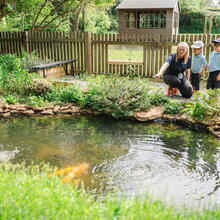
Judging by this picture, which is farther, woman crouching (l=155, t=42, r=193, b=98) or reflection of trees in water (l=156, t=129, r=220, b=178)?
woman crouching (l=155, t=42, r=193, b=98)

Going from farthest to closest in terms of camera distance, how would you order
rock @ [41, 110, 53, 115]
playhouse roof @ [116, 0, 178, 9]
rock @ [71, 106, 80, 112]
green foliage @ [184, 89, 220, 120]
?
playhouse roof @ [116, 0, 178, 9], rock @ [71, 106, 80, 112], rock @ [41, 110, 53, 115], green foliage @ [184, 89, 220, 120]

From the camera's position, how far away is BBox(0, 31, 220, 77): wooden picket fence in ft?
37.6

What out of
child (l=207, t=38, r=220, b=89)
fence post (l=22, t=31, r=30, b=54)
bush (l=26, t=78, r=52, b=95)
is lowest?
bush (l=26, t=78, r=52, b=95)

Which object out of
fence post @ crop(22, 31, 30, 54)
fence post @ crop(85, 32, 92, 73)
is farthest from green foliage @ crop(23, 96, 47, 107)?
fence post @ crop(22, 31, 30, 54)

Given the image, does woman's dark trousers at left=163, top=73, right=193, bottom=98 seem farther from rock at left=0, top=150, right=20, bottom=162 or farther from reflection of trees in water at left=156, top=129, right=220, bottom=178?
rock at left=0, top=150, right=20, bottom=162

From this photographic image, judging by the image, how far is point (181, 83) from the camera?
8414mm

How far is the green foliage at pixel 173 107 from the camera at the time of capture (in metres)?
7.77

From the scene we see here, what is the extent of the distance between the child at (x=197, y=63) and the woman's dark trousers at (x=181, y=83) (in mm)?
379

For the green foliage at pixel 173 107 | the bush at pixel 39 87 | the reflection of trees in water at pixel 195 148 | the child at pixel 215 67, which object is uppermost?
the child at pixel 215 67

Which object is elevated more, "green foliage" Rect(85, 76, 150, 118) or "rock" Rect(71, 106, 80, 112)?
"green foliage" Rect(85, 76, 150, 118)

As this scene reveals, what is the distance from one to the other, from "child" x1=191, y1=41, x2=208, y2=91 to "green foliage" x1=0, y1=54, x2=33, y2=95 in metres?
4.74

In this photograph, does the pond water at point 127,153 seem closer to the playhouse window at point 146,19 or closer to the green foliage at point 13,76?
the green foliage at point 13,76

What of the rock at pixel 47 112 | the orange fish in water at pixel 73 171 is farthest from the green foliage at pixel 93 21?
the orange fish in water at pixel 73 171

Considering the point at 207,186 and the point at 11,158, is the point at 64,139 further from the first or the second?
the point at 207,186
